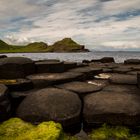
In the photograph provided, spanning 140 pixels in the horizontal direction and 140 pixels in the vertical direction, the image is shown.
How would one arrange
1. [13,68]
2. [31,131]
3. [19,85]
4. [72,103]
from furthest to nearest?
[13,68], [19,85], [72,103], [31,131]

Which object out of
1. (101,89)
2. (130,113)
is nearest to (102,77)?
(101,89)

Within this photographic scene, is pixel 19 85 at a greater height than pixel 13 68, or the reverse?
pixel 13 68

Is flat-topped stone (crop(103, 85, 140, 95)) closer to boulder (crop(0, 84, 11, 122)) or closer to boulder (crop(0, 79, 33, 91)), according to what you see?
boulder (crop(0, 79, 33, 91))

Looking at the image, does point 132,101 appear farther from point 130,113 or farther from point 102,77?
point 102,77

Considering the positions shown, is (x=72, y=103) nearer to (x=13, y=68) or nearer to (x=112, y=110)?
(x=112, y=110)

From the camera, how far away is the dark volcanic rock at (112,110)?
5.84 metres

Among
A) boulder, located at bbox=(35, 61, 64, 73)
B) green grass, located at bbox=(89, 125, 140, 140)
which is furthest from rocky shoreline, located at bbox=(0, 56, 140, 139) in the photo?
boulder, located at bbox=(35, 61, 64, 73)

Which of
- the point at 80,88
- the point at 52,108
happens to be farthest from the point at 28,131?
the point at 80,88

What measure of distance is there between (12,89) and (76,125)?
2436 mm

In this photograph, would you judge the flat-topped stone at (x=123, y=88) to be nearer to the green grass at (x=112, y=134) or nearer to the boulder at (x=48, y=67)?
the green grass at (x=112, y=134)

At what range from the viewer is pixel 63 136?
545 centimetres

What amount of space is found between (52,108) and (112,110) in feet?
4.84

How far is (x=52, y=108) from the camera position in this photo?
6.01 m

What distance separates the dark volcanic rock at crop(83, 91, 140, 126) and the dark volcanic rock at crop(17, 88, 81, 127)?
0.99 feet
